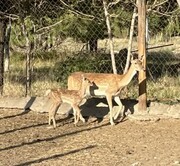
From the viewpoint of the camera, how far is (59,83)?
11461 millimetres

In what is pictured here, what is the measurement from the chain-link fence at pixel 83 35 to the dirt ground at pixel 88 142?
159cm

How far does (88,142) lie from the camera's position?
754 cm

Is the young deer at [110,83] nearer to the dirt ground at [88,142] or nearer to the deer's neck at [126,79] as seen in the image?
the deer's neck at [126,79]

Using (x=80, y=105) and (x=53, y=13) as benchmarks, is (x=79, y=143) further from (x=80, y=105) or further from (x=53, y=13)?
(x=53, y=13)

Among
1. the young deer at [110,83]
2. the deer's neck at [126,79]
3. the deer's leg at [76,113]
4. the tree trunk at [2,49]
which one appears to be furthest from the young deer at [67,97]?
the tree trunk at [2,49]

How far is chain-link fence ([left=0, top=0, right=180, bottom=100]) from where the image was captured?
1045cm

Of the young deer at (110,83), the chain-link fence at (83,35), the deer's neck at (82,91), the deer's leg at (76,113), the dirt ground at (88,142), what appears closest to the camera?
the dirt ground at (88,142)

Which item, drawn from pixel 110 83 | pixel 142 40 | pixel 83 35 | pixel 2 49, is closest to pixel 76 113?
pixel 110 83

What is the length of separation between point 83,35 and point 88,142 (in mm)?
4449

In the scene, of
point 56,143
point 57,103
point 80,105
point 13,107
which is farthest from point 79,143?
point 13,107

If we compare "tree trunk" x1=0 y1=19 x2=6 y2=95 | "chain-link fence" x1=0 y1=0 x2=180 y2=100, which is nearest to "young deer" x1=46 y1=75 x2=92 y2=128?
"chain-link fence" x1=0 y1=0 x2=180 y2=100

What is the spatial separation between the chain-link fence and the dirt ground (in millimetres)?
1585

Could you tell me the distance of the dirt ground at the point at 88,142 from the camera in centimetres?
653

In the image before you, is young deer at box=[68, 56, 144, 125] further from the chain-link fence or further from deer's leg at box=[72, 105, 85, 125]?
the chain-link fence
